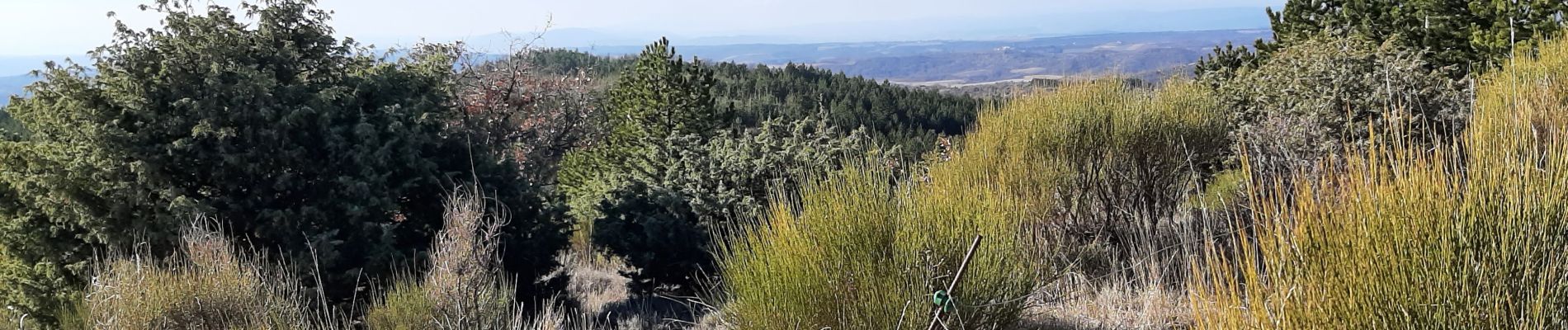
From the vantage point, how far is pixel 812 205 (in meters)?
2.86

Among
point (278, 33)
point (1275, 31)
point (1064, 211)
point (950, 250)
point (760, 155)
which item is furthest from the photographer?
point (1275, 31)

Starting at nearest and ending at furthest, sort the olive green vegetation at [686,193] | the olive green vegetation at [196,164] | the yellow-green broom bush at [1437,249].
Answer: the yellow-green broom bush at [1437,249] → the olive green vegetation at [196,164] → the olive green vegetation at [686,193]

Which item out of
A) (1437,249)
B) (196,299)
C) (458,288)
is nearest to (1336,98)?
(1437,249)

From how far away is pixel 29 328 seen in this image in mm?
4816

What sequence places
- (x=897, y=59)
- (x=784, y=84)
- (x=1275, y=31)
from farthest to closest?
1. (x=897, y=59)
2. (x=784, y=84)
3. (x=1275, y=31)

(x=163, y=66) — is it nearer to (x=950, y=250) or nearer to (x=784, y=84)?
(x=950, y=250)

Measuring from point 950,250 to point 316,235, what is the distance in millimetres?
4315

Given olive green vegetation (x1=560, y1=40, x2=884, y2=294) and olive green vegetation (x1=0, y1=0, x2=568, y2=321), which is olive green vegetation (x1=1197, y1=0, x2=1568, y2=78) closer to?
olive green vegetation (x1=560, y1=40, x2=884, y2=294)

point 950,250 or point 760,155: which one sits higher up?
point 950,250

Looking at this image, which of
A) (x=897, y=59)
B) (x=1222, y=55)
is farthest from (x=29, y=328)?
(x=897, y=59)

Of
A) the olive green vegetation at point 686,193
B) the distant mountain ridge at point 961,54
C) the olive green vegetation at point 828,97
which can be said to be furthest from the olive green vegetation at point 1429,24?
the olive green vegetation at point 828,97

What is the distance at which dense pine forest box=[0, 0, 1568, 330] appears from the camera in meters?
1.40

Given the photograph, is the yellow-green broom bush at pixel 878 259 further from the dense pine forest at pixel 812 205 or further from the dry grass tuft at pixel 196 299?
the dry grass tuft at pixel 196 299

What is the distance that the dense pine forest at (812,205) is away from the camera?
1.40 meters
